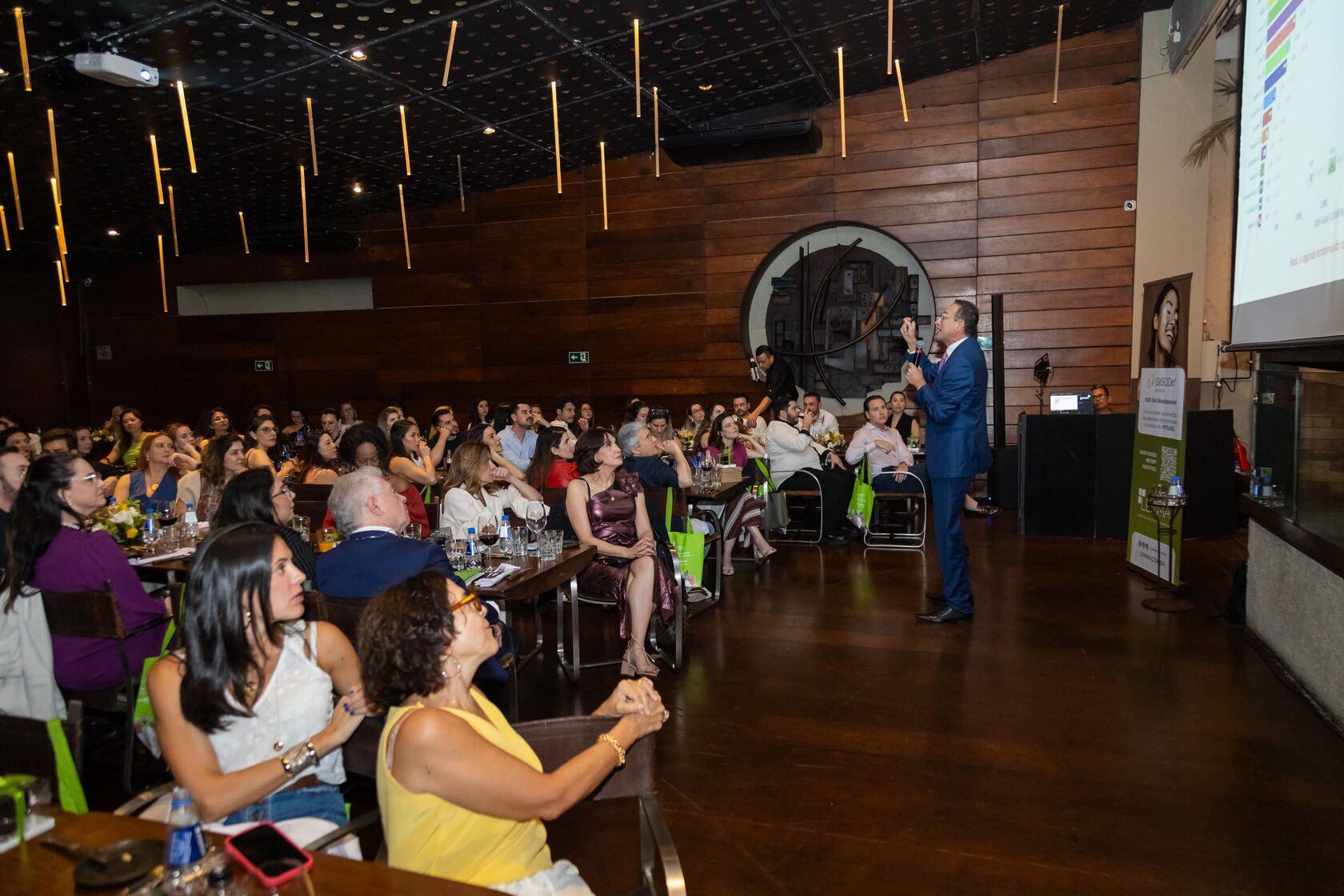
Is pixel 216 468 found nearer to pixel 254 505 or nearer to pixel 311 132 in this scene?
pixel 254 505

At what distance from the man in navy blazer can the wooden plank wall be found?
8064mm

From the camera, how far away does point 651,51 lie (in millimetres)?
7629

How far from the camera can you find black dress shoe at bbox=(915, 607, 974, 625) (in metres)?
5.05

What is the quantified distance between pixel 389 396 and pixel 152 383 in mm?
4443

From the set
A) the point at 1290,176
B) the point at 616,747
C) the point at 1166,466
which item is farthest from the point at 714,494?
the point at 616,747

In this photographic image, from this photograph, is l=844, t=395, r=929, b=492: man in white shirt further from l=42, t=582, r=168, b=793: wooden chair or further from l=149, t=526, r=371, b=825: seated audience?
l=149, t=526, r=371, b=825: seated audience

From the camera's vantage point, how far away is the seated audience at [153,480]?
18.8 feet

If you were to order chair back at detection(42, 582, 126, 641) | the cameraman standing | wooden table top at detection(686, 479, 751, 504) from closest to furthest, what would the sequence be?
1. chair back at detection(42, 582, 126, 641)
2. wooden table top at detection(686, 479, 751, 504)
3. the cameraman standing

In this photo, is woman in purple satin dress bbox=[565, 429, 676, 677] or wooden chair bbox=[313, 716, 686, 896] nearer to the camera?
wooden chair bbox=[313, 716, 686, 896]

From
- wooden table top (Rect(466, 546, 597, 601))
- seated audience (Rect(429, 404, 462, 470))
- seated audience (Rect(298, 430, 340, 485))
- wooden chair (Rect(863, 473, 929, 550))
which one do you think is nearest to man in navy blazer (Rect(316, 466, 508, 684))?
wooden table top (Rect(466, 546, 597, 601))

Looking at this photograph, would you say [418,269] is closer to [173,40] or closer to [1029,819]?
[173,40]

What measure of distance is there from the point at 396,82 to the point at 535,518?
15.7 feet

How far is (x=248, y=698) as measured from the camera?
1.89 metres

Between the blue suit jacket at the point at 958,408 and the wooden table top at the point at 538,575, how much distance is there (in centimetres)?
219
